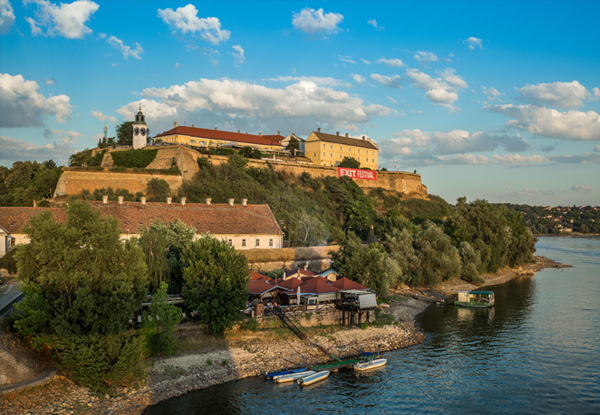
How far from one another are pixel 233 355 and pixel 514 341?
51.7 ft

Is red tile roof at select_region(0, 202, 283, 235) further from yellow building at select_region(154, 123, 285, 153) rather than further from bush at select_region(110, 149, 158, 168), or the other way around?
yellow building at select_region(154, 123, 285, 153)

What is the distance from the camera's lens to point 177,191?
50.7 m

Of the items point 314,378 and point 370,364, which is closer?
point 314,378

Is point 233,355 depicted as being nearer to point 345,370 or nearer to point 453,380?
point 345,370

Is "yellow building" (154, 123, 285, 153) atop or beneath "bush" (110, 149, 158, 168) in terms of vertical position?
atop

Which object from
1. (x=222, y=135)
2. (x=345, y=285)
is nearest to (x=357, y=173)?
(x=222, y=135)

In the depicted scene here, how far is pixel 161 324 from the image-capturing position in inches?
821

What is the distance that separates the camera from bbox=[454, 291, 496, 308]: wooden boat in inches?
1428

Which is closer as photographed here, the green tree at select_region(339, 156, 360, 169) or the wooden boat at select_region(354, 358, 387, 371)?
the wooden boat at select_region(354, 358, 387, 371)

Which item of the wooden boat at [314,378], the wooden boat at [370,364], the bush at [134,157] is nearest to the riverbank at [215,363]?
the wooden boat at [314,378]

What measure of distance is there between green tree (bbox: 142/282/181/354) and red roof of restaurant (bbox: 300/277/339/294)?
8742 mm

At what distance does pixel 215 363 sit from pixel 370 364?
7.14 metres

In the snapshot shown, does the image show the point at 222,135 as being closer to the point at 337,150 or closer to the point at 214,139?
the point at 214,139

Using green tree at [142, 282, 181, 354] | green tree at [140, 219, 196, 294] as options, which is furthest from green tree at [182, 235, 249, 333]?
green tree at [140, 219, 196, 294]
